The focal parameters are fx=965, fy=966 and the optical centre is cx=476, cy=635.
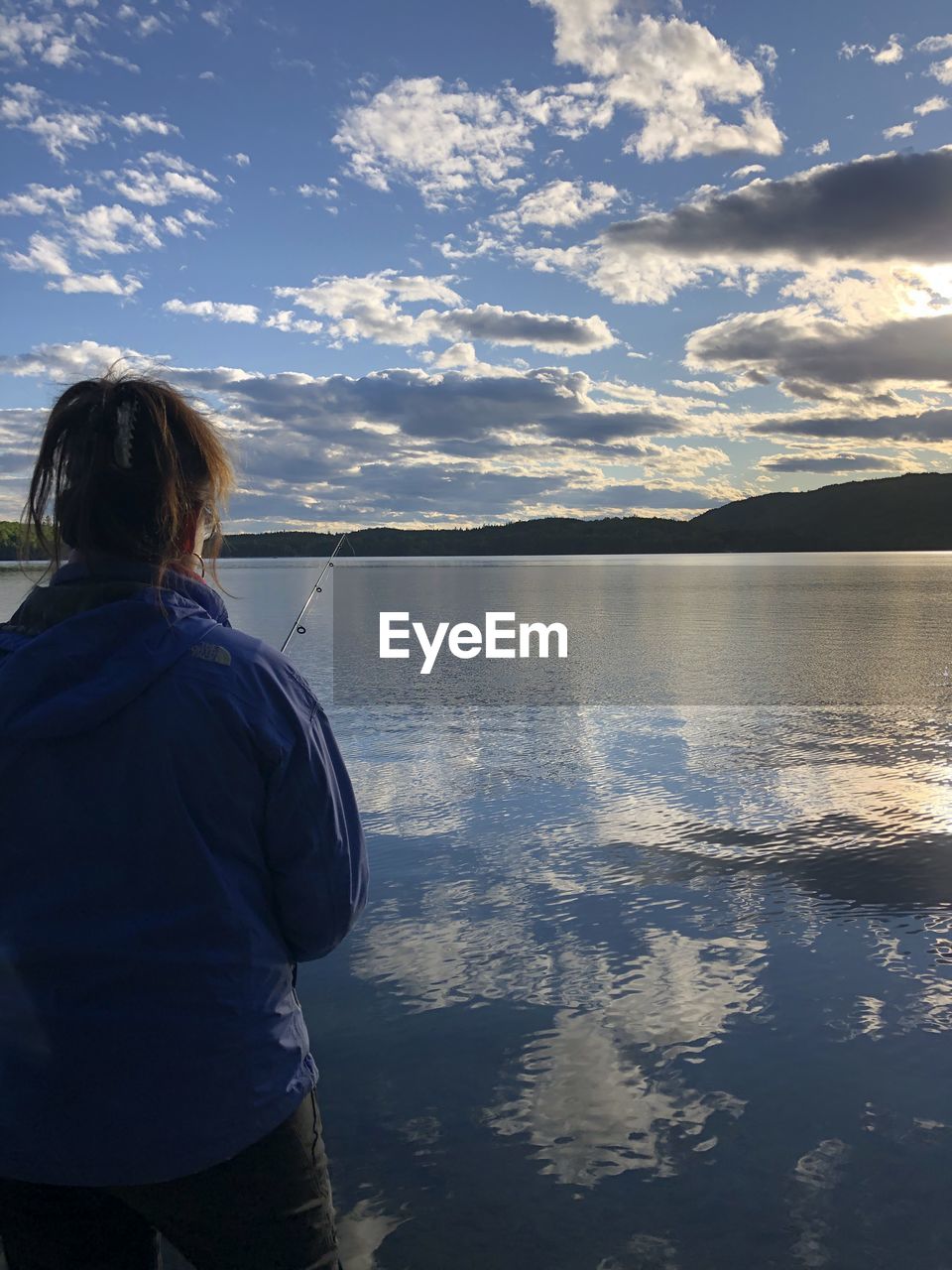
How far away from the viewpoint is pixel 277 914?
1.83m

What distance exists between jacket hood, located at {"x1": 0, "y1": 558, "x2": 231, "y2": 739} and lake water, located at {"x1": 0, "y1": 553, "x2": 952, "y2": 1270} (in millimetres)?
2612

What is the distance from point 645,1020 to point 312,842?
3.62 metres

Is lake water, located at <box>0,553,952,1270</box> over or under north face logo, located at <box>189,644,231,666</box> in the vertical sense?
under

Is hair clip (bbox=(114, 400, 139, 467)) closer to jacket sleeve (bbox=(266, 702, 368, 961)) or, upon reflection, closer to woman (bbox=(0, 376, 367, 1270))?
woman (bbox=(0, 376, 367, 1270))

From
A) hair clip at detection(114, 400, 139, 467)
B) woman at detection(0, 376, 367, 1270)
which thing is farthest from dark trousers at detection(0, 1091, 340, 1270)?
hair clip at detection(114, 400, 139, 467)

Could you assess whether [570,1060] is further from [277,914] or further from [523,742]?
[523,742]

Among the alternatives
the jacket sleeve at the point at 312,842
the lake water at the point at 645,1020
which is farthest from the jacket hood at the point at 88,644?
the lake water at the point at 645,1020

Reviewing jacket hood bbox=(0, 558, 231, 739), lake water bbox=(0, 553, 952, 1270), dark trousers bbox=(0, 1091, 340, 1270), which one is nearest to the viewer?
jacket hood bbox=(0, 558, 231, 739)

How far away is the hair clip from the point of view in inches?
67.8

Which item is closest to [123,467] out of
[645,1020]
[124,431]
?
[124,431]

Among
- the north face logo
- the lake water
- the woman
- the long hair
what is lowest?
the lake water

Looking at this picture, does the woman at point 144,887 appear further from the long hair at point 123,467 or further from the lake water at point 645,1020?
the lake water at point 645,1020

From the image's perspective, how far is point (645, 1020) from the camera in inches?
191

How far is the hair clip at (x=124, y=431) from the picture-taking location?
1722mm
